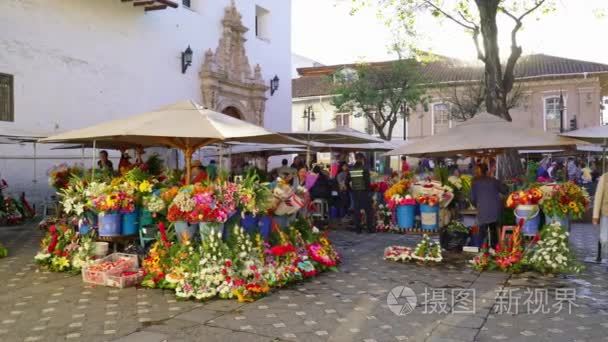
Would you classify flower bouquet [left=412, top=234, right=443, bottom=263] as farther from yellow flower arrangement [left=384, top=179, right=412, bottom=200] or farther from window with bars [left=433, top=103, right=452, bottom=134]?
window with bars [left=433, top=103, right=452, bottom=134]

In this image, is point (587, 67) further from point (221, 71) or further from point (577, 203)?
point (577, 203)

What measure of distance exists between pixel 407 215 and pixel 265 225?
98.6 inches

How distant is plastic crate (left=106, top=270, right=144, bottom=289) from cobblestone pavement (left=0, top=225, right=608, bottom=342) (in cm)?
11

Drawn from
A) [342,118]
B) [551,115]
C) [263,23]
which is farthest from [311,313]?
[551,115]

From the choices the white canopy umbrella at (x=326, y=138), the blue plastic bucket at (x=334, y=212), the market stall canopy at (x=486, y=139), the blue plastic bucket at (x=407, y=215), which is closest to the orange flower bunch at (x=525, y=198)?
the market stall canopy at (x=486, y=139)

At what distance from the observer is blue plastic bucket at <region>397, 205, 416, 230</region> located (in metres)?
8.32

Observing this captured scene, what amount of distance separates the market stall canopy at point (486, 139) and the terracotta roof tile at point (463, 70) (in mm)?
22454

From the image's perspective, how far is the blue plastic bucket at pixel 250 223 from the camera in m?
6.71

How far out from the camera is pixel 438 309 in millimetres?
5551

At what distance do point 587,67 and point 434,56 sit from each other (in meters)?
17.2

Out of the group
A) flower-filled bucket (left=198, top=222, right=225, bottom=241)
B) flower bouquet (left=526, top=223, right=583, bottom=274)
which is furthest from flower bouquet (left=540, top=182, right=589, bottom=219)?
flower-filled bucket (left=198, top=222, right=225, bottom=241)

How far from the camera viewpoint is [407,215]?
8352 mm

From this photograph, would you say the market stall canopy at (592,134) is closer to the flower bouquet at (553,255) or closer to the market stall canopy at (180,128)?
the flower bouquet at (553,255)

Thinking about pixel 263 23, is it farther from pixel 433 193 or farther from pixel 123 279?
pixel 123 279
